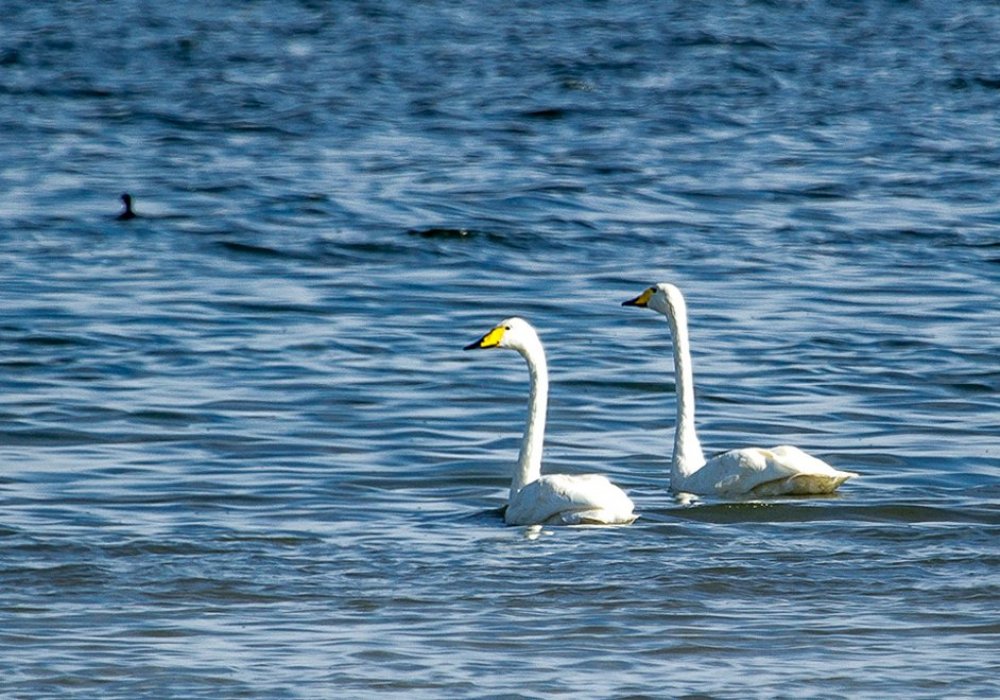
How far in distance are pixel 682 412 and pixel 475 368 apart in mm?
3031

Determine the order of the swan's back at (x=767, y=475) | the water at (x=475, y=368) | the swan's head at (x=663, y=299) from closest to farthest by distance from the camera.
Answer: the water at (x=475, y=368) < the swan's back at (x=767, y=475) < the swan's head at (x=663, y=299)

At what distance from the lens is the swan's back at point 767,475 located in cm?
993

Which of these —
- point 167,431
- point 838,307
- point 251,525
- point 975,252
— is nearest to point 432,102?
point 975,252

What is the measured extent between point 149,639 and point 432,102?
1918 centimetres

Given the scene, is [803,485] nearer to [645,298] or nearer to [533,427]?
[533,427]

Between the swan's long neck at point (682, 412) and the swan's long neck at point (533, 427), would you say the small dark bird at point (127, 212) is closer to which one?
the swan's long neck at point (682, 412)

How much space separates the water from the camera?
762cm

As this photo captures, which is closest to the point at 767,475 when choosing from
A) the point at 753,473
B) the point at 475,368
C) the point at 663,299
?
the point at 753,473

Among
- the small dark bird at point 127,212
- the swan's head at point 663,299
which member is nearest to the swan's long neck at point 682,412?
the swan's head at point 663,299

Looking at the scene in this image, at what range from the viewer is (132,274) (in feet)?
53.9

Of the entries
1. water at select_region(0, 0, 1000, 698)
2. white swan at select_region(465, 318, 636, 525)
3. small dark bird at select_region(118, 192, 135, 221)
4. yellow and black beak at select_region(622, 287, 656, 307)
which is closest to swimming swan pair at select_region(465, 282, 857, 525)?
white swan at select_region(465, 318, 636, 525)

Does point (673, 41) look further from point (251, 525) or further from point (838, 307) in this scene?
point (251, 525)

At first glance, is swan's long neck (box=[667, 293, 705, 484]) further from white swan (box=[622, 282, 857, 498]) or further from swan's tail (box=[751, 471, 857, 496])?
swan's tail (box=[751, 471, 857, 496])

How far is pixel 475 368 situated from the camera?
13.8m
